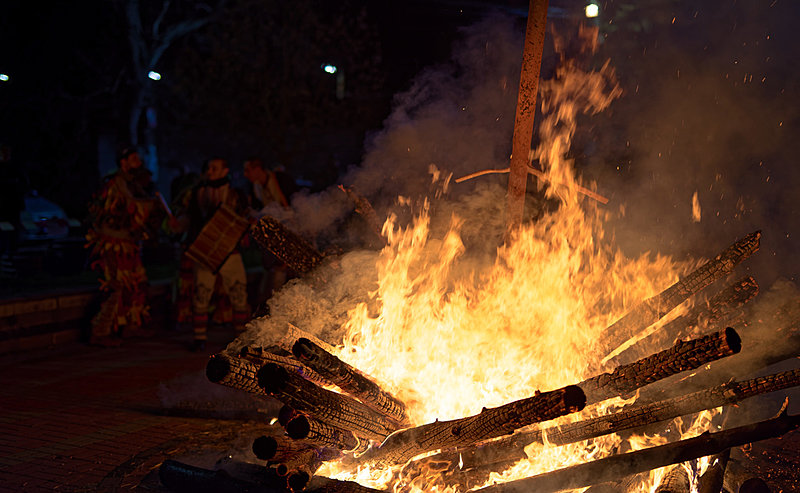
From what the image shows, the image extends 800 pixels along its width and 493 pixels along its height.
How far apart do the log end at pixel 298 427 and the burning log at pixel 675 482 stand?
68.6 inches

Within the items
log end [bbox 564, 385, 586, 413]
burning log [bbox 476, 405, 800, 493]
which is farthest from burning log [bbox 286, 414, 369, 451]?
log end [bbox 564, 385, 586, 413]

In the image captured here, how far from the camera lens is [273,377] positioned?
Answer: 3031mm

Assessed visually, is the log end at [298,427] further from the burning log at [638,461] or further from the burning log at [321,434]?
the burning log at [638,461]

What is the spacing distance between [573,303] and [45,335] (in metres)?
6.46

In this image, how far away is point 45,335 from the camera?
8.37 m

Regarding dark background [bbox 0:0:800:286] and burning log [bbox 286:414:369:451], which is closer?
burning log [bbox 286:414:369:451]

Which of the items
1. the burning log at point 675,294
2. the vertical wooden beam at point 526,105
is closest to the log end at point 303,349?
the vertical wooden beam at point 526,105

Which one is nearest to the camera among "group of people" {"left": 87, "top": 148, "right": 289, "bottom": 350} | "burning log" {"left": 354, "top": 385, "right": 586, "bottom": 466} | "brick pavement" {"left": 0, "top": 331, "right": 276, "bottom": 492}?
"burning log" {"left": 354, "top": 385, "right": 586, "bottom": 466}

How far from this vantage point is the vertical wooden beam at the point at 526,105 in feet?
12.0

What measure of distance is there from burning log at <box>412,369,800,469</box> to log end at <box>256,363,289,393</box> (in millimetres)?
1031

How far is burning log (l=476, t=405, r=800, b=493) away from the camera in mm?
3375

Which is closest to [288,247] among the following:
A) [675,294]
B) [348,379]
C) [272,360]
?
[272,360]

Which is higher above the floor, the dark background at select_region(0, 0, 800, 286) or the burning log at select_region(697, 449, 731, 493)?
the dark background at select_region(0, 0, 800, 286)

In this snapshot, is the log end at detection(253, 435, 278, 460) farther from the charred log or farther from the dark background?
the dark background
